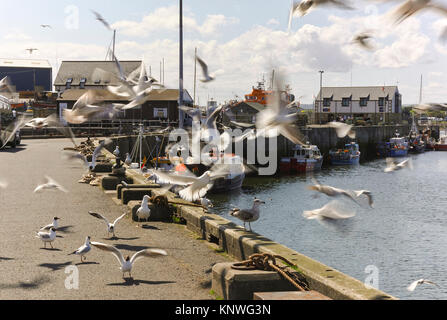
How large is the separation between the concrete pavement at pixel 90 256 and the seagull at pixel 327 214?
7.00 feet

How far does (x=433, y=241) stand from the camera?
2109 centimetres

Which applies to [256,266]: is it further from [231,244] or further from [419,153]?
[419,153]

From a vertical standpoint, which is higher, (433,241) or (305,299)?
(305,299)

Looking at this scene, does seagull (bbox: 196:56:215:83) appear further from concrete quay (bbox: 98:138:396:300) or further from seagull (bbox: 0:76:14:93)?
concrete quay (bbox: 98:138:396:300)

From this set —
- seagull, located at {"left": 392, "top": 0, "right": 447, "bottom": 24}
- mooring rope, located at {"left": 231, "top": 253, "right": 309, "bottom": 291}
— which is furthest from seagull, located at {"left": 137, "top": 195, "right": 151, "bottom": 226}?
seagull, located at {"left": 392, "top": 0, "right": 447, "bottom": 24}

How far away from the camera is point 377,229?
23.0 meters

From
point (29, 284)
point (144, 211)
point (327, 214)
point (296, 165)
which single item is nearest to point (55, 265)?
point (29, 284)

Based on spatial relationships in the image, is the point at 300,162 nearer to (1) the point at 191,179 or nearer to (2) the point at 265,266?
(2) the point at 265,266

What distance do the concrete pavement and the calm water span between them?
90.4 inches

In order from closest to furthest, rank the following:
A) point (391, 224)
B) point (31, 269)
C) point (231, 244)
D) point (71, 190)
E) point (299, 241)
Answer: point (31, 269) < point (231, 244) < point (71, 190) < point (299, 241) < point (391, 224)

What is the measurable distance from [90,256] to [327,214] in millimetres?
4474
